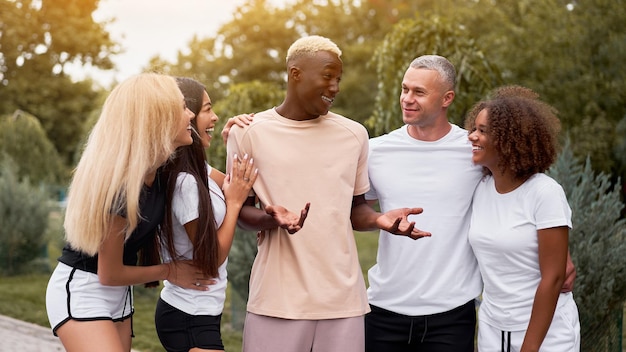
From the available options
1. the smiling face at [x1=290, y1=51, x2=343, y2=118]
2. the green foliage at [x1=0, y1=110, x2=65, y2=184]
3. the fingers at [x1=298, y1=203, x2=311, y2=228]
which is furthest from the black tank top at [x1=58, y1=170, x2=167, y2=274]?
the green foliage at [x1=0, y1=110, x2=65, y2=184]

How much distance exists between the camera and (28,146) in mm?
33031

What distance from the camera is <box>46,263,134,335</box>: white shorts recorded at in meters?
3.19

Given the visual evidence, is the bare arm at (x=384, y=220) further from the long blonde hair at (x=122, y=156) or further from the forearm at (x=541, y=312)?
the long blonde hair at (x=122, y=156)

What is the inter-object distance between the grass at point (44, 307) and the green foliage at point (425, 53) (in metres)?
3.18

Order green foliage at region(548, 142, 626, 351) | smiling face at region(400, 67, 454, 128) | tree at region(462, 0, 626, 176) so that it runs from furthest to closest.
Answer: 1. tree at region(462, 0, 626, 176)
2. green foliage at region(548, 142, 626, 351)
3. smiling face at region(400, 67, 454, 128)

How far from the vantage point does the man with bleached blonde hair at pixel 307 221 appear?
10.7ft

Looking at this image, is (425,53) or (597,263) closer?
(597,263)

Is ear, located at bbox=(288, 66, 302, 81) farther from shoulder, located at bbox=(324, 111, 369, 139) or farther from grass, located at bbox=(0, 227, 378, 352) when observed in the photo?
grass, located at bbox=(0, 227, 378, 352)

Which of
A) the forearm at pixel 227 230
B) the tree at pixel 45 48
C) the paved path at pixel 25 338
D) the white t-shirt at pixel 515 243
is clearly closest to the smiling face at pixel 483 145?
the white t-shirt at pixel 515 243

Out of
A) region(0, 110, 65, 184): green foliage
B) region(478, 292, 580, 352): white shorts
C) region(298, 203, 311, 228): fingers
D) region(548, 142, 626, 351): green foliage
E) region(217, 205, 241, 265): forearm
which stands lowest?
region(0, 110, 65, 184): green foliage

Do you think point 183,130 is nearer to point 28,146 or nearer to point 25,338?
point 25,338

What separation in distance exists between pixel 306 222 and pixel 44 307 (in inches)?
305

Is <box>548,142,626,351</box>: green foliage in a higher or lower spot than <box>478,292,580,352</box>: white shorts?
lower

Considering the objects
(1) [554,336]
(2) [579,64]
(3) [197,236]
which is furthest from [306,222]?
(2) [579,64]
